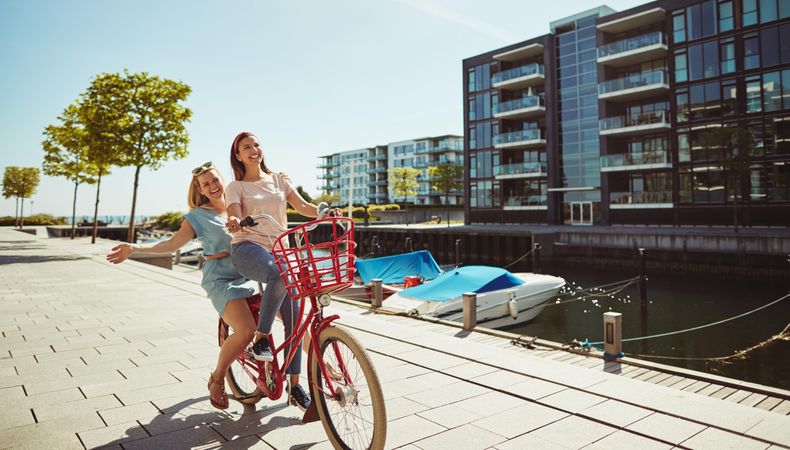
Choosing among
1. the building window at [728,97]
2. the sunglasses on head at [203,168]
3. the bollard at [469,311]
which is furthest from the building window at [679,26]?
the sunglasses on head at [203,168]

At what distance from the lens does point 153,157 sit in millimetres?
26641

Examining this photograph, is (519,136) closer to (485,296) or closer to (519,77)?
(519,77)

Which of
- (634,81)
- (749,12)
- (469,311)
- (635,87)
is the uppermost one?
(749,12)

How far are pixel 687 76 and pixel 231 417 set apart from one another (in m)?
41.2

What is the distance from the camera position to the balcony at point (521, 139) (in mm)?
46500

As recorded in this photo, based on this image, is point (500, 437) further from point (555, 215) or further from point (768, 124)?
point (555, 215)

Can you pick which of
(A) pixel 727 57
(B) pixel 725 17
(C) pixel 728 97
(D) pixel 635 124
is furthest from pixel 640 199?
(B) pixel 725 17

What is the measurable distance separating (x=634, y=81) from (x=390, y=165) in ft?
243

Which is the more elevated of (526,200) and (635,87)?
(635,87)

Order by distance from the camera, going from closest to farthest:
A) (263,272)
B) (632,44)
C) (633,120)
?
1. (263,272)
2. (633,120)
3. (632,44)

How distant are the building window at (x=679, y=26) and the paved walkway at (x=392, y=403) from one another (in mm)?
38727

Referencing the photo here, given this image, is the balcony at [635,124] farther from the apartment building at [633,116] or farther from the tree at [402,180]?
the tree at [402,180]

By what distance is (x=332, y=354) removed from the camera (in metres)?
3.55

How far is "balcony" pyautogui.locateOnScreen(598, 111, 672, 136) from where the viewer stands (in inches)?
1479
